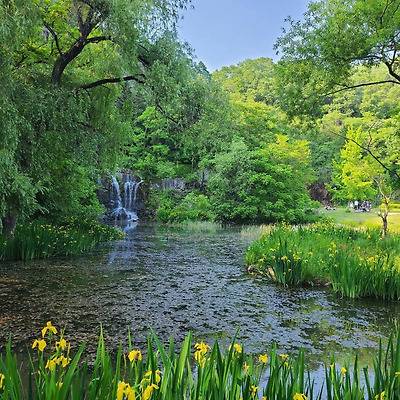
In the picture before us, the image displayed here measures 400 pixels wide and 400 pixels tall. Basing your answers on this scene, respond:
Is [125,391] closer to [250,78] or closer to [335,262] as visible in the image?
[335,262]

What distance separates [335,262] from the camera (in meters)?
7.71

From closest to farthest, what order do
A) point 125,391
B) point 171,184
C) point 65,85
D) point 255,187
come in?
point 125,391
point 65,85
point 255,187
point 171,184

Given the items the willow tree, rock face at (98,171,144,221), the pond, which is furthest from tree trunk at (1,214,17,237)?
rock face at (98,171,144,221)

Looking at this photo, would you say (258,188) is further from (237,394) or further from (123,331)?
(237,394)

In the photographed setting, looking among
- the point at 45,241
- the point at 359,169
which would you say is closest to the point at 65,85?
the point at 45,241

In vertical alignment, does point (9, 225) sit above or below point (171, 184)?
below

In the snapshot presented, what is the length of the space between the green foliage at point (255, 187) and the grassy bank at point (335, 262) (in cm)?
1579

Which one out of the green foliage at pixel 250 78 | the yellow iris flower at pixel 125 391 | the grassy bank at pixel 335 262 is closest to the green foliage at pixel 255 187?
the grassy bank at pixel 335 262

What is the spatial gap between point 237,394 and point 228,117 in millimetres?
9023

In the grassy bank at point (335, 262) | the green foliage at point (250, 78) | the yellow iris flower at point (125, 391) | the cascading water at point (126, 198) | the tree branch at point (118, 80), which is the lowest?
the grassy bank at point (335, 262)

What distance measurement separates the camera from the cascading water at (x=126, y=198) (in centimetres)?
2655

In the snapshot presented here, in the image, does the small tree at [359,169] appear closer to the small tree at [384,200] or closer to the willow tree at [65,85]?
the small tree at [384,200]

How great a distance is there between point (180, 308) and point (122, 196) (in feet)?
71.0

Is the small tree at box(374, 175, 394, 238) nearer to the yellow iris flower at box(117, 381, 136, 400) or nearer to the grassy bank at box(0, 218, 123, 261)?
the grassy bank at box(0, 218, 123, 261)
